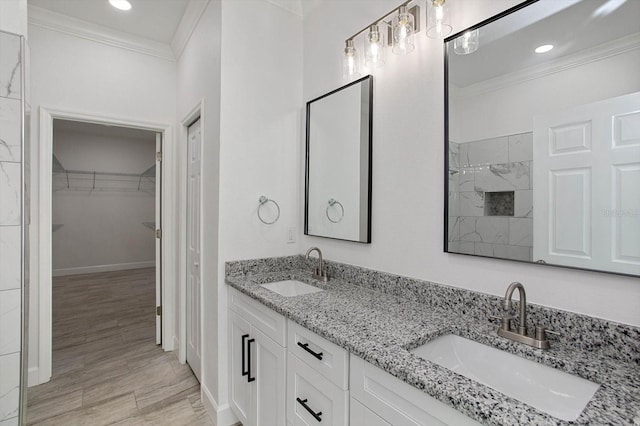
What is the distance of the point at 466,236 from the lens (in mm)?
1375

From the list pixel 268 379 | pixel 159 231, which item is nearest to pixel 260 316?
pixel 268 379

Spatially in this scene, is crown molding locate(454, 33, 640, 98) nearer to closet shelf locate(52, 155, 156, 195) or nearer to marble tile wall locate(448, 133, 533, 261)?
marble tile wall locate(448, 133, 533, 261)

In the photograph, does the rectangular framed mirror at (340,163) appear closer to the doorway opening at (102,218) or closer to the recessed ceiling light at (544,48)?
the recessed ceiling light at (544,48)

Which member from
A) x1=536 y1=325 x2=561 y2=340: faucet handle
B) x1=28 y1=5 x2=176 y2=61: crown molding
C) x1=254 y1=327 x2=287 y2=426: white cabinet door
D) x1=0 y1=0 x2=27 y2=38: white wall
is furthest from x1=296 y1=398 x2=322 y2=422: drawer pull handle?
x1=28 y1=5 x2=176 y2=61: crown molding

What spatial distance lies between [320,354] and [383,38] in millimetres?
1622

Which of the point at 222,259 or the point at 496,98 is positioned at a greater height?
the point at 496,98

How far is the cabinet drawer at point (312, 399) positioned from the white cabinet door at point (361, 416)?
22 mm

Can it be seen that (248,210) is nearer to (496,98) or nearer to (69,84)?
(496,98)

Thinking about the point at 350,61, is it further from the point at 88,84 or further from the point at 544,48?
the point at 88,84

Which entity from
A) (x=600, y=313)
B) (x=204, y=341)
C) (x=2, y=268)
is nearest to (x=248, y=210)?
(x=204, y=341)

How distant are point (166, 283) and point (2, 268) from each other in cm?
155

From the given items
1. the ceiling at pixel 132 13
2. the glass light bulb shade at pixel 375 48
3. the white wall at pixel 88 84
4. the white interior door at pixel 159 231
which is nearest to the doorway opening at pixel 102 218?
the white interior door at pixel 159 231

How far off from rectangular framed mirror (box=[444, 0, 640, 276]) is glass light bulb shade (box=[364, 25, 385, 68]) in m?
0.37

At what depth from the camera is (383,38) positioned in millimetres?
1737
